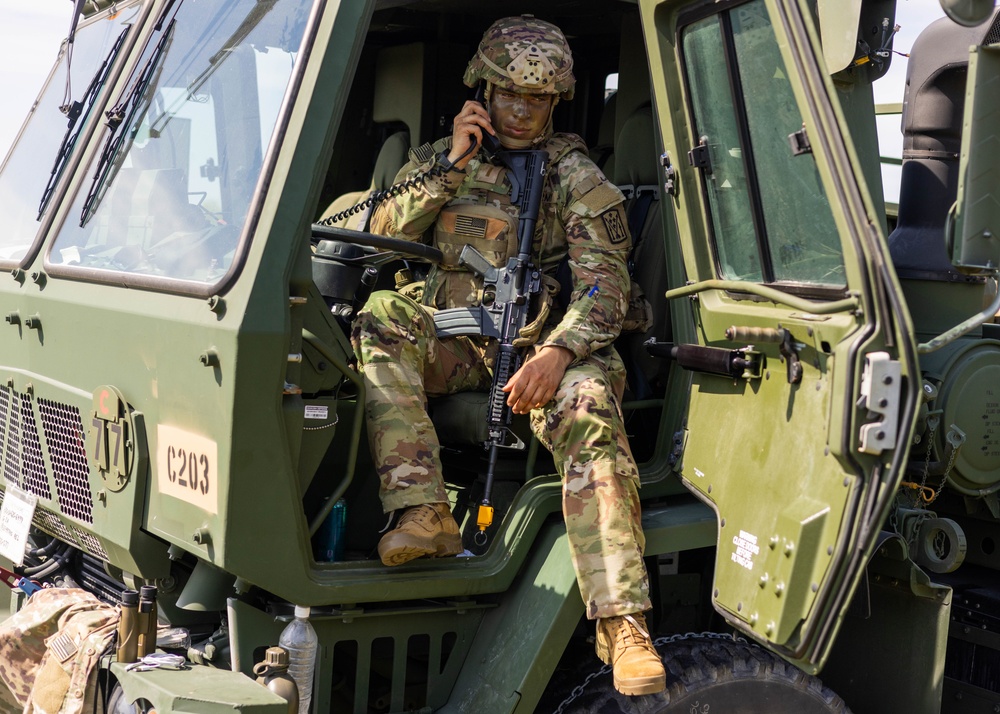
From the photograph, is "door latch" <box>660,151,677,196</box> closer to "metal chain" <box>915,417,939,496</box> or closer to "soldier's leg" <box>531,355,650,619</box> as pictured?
"soldier's leg" <box>531,355,650,619</box>

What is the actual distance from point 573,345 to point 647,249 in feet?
2.44

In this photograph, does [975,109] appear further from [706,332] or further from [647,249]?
[647,249]

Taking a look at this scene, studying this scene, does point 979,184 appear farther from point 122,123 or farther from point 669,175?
point 122,123

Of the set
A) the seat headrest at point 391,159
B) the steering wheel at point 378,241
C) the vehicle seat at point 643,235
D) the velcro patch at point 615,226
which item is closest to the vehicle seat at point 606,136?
the vehicle seat at point 643,235

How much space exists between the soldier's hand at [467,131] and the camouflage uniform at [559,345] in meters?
0.06

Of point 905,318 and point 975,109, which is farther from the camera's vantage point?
point 975,109

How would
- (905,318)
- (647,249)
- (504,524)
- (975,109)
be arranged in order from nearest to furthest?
(905,318) < (975,109) < (504,524) < (647,249)

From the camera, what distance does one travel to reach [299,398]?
2.88 metres

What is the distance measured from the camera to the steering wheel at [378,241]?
11.5 feet

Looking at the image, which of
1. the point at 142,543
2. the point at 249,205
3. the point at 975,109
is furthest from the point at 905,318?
the point at 142,543

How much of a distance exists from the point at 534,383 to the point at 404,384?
0.37m

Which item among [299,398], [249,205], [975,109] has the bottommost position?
[299,398]

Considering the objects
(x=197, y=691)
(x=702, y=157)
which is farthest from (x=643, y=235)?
(x=197, y=691)

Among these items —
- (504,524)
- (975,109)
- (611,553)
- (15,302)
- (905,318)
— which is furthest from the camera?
(15,302)
